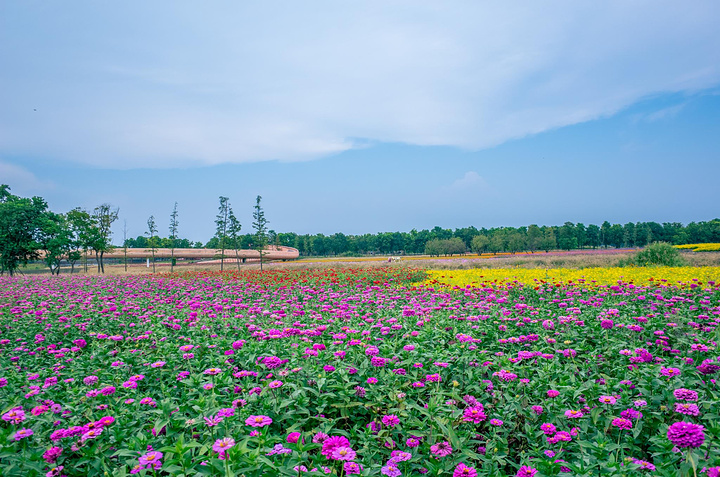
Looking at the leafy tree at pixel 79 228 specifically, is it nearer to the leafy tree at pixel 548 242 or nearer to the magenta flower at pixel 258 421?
the magenta flower at pixel 258 421

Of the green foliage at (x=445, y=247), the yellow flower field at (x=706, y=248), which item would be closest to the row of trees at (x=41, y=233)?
the yellow flower field at (x=706, y=248)

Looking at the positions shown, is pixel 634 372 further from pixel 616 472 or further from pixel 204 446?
pixel 204 446

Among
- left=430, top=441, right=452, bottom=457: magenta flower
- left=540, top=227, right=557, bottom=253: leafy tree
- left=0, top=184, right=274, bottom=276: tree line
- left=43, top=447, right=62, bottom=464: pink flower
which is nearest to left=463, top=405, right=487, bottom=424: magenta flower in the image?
left=430, top=441, right=452, bottom=457: magenta flower

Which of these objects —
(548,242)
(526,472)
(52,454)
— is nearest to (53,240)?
(52,454)

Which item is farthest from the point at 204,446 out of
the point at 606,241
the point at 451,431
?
the point at 606,241

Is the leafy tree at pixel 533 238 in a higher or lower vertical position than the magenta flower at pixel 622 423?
higher

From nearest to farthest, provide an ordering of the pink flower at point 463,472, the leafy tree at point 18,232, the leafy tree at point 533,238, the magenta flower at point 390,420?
the pink flower at point 463,472, the magenta flower at point 390,420, the leafy tree at point 18,232, the leafy tree at point 533,238

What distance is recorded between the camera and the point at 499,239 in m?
89.1

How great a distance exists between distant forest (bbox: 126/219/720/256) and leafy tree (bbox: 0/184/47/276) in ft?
117

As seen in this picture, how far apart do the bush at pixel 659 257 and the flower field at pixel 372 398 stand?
1501 cm

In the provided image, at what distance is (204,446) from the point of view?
2.33 meters

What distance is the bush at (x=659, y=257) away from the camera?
715 inches

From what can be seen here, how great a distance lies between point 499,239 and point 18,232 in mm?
85148

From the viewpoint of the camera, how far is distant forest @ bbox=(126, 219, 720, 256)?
89844mm
